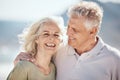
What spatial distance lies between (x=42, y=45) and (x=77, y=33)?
21cm

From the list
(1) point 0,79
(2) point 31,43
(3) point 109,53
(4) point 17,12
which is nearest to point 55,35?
(2) point 31,43

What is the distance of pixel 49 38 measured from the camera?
2564 millimetres

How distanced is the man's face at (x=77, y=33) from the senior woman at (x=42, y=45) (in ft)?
0.17

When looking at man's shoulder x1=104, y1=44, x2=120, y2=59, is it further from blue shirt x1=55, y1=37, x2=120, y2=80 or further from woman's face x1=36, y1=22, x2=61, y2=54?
woman's face x1=36, y1=22, x2=61, y2=54

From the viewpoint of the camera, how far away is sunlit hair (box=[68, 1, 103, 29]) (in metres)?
2.60

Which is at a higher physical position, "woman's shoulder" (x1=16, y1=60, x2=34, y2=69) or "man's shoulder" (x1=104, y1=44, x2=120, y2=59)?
"man's shoulder" (x1=104, y1=44, x2=120, y2=59)

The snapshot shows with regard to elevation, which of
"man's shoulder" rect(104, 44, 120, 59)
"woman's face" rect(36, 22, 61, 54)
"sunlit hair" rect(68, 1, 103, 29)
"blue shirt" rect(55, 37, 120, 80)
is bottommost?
"blue shirt" rect(55, 37, 120, 80)

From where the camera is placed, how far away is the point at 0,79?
4480 mm

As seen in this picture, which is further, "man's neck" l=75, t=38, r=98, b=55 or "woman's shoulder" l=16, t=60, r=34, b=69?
"man's neck" l=75, t=38, r=98, b=55

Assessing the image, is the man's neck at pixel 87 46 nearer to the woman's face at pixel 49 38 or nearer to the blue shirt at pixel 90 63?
the blue shirt at pixel 90 63

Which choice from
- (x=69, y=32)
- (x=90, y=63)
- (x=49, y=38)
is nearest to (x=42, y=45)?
(x=49, y=38)

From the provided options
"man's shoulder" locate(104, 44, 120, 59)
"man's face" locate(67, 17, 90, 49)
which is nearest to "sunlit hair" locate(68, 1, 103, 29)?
"man's face" locate(67, 17, 90, 49)

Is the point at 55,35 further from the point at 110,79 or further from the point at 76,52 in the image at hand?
the point at 110,79

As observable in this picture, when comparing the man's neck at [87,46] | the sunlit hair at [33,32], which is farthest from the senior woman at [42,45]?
the man's neck at [87,46]
